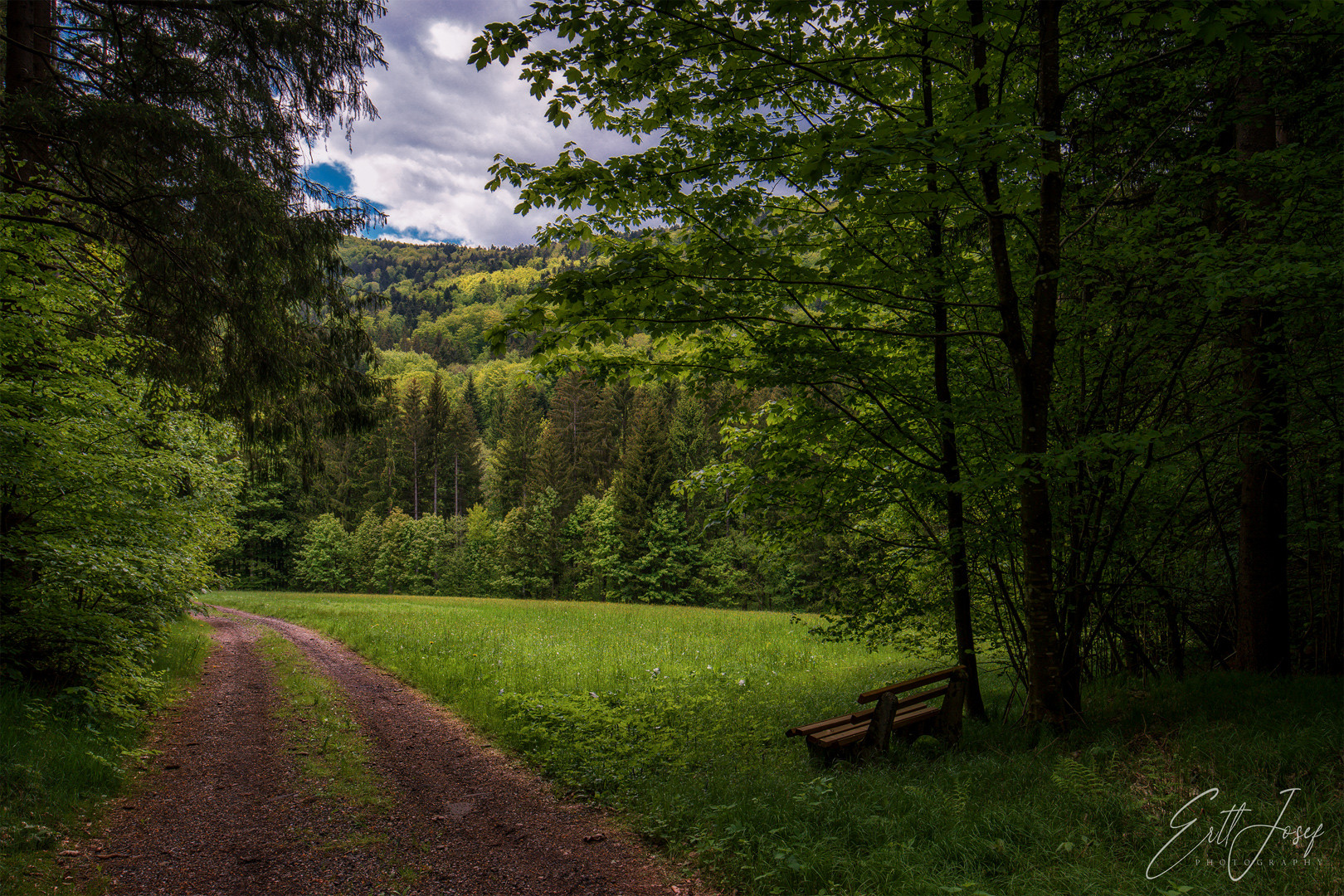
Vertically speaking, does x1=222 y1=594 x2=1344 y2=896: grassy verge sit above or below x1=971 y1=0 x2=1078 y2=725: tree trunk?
below

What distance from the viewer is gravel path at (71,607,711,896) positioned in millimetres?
3934

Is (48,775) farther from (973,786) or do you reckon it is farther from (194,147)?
(973,786)

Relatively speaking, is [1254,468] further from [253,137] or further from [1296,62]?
[253,137]

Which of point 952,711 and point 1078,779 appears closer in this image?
point 1078,779

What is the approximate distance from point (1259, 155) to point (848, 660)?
9.36 meters

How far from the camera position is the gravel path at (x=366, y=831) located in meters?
3.93

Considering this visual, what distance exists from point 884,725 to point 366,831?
424cm

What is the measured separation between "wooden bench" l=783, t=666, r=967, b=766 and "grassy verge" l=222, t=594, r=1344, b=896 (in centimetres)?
20

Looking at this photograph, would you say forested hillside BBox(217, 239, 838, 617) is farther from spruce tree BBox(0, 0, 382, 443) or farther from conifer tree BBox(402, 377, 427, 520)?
spruce tree BBox(0, 0, 382, 443)

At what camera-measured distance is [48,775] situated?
4840 mm

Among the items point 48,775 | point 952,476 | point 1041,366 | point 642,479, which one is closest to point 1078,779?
point 952,476

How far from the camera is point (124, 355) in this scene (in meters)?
6.43

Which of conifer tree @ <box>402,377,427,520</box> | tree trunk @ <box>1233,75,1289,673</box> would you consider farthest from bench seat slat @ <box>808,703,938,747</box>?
conifer tree @ <box>402,377,427,520</box>

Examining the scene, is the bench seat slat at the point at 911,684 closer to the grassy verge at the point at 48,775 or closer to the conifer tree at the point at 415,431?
the grassy verge at the point at 48,775
